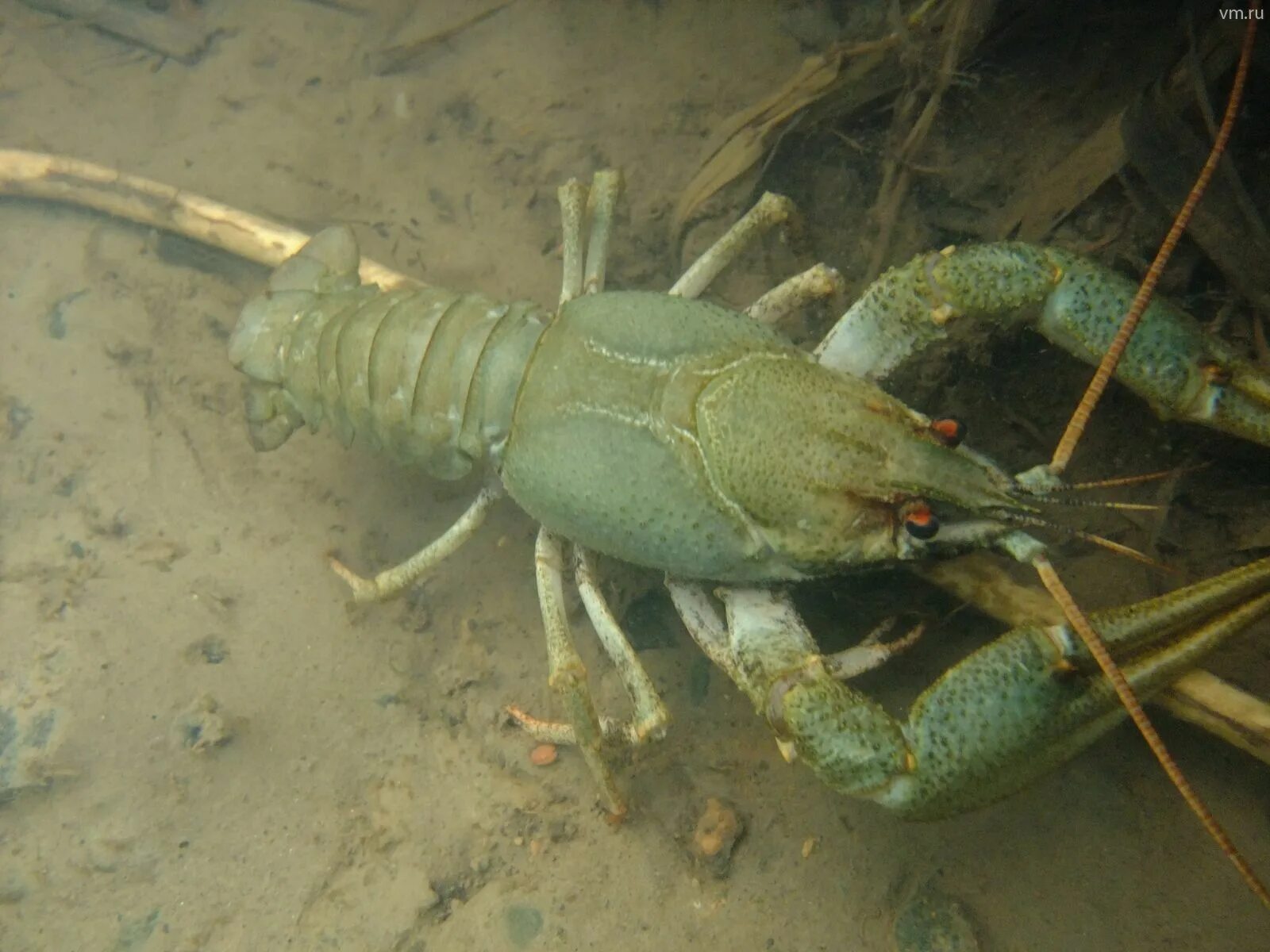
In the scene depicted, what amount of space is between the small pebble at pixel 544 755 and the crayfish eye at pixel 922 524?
181 centimetres

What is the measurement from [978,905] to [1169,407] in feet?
5.92

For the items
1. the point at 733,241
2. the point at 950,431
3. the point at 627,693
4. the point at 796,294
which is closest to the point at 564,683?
the point at 627,693

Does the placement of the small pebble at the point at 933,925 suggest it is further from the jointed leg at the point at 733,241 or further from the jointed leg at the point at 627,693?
the jointed leg at the point at 733,241

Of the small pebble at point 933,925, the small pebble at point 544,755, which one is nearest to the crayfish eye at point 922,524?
the small pebble at point 933,925

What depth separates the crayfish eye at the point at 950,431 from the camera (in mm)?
2746

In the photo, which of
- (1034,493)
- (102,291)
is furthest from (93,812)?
(1034,493)

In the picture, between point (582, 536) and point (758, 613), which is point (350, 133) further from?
point (758, 613)

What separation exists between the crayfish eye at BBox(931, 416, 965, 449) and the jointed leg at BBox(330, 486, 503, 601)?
2.00 metres

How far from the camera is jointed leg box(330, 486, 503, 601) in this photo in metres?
3.82

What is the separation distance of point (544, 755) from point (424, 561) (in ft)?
3.39

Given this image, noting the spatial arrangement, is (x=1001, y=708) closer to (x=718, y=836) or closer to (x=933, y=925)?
(x=933, y=925)

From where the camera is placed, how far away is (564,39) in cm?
471

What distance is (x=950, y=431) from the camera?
9.02ft

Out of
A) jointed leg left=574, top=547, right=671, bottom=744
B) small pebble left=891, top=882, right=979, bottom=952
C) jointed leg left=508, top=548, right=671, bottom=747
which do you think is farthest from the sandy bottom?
jointed leg left=574, top=547, right=671, bottom=744
